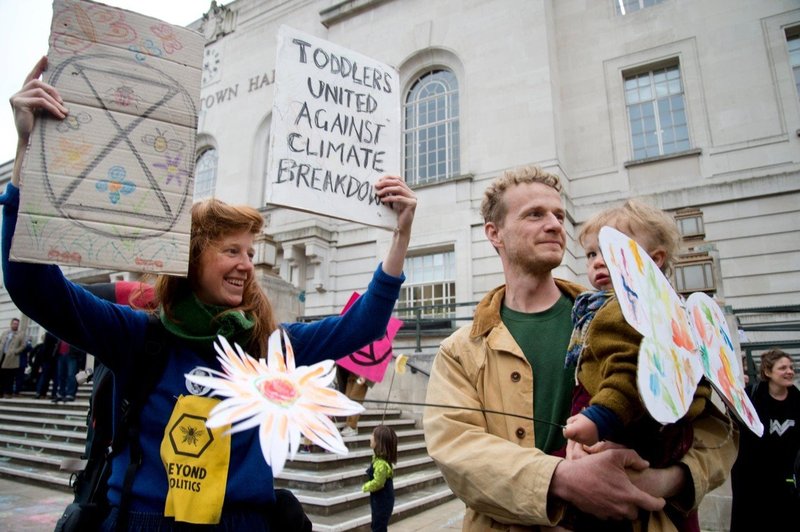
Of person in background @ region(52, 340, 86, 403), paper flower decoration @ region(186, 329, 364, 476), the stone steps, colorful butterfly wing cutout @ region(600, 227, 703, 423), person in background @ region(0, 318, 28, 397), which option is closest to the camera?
paper flower decoration @ region(186, 329, 364, 476)

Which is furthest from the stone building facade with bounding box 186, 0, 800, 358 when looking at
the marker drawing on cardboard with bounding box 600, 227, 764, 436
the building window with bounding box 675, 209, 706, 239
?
the marker drawing on cardboard with bounding box 600, 227, 764, 436

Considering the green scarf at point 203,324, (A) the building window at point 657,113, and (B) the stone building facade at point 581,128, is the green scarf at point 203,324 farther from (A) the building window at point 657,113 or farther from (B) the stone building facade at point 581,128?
(A) the building window at point 657,113

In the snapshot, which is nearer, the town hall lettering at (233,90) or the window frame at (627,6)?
the window frame at (627,6)

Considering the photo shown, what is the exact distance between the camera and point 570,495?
1308 mm

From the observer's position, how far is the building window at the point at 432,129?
14977 millimetres

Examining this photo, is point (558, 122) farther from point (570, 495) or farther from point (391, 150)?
point (570, 495)

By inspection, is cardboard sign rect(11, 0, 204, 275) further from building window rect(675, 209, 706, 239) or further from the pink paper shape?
building window rect(675, 209, 706, 239)

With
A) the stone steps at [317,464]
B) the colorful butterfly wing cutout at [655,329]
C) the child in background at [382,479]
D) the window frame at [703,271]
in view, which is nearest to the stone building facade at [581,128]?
the window frame at [703,271]

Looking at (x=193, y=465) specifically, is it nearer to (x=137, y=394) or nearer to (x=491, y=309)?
(x=137, y=394)

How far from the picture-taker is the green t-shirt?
1.62 m

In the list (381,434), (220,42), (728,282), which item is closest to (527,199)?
(381,434)

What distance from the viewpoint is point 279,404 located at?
36.9 inches

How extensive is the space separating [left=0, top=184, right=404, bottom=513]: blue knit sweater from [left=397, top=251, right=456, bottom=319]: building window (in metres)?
12.0

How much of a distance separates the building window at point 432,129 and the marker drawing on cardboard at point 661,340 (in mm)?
13426
